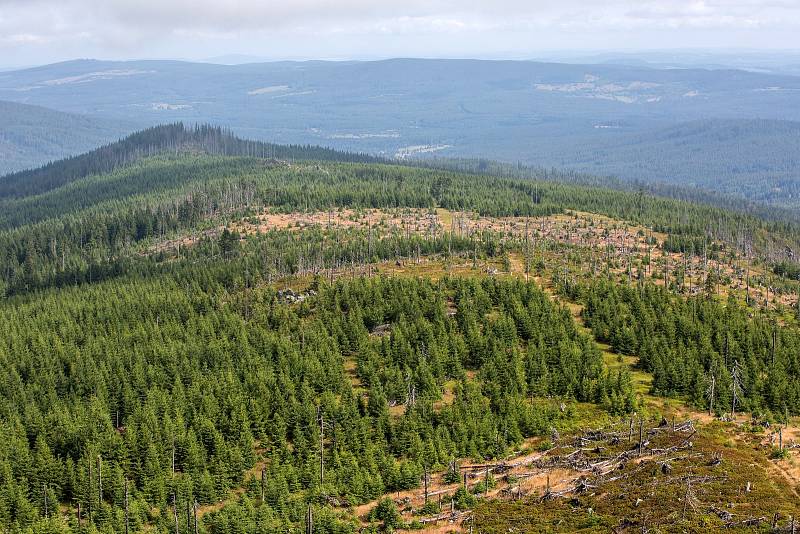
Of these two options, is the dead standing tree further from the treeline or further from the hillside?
the treeline

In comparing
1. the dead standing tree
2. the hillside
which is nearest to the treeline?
the hillside

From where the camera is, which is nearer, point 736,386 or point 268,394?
point 268,394

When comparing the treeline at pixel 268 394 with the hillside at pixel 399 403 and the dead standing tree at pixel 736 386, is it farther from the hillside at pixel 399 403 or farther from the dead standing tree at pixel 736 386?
the dead standing tree at pixel 736 386

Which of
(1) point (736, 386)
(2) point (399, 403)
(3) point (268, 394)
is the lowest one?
(2) point (399, 403)

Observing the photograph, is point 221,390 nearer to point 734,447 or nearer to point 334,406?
point 334,406

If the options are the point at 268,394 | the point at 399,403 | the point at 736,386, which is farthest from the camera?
the point at 399,403

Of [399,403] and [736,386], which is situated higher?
[736,386]

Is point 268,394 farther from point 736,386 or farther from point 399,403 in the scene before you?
point 736,386

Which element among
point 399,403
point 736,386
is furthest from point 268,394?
point 736,386


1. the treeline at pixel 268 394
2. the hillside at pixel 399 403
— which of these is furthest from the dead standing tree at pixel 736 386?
the treeline at pixel 268 394
